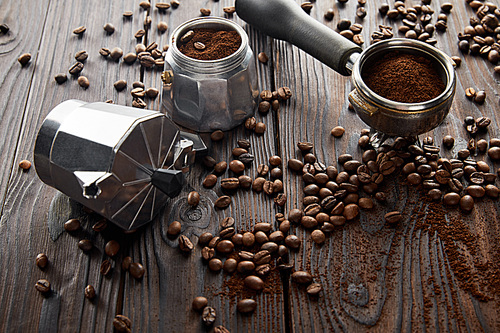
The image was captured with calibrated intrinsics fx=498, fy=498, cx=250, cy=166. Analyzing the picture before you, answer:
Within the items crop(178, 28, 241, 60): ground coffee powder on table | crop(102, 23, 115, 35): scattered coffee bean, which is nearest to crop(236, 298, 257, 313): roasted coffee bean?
crop(178, 28, 241, 60): ground coffee powder on table

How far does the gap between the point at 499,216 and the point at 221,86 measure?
781 millimetres

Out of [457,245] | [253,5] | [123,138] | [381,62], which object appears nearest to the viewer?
[123,138]

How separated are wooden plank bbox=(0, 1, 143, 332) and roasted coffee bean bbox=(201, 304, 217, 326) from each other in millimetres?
206

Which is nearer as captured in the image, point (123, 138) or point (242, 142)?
point (123, 138)

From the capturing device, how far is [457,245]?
3.92ft

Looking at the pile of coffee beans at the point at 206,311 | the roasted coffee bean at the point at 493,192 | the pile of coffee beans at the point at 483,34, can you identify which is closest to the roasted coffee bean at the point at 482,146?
the roasted coffee bean at the point at 493,192

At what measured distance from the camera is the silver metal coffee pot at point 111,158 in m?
1.07

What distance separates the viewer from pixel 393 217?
1224mm

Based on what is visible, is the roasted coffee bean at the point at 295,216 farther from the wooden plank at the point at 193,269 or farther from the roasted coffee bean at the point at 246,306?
the roasted coffee bean at the point at 246,306

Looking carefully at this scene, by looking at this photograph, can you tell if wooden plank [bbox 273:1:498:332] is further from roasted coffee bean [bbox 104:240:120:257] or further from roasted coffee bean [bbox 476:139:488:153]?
roasted coffee bean [bbox 104:240:120:257]

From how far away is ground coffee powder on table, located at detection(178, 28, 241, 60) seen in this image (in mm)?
1341

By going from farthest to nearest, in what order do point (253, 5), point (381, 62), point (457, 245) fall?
A: 1. point (253, 5)
2. point (381, 62)
3. point (457, 245)

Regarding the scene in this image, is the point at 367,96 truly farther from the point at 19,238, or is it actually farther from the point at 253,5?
the point at 19,238

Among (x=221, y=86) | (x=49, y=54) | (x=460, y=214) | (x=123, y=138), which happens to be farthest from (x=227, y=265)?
(x=49, y=54)
